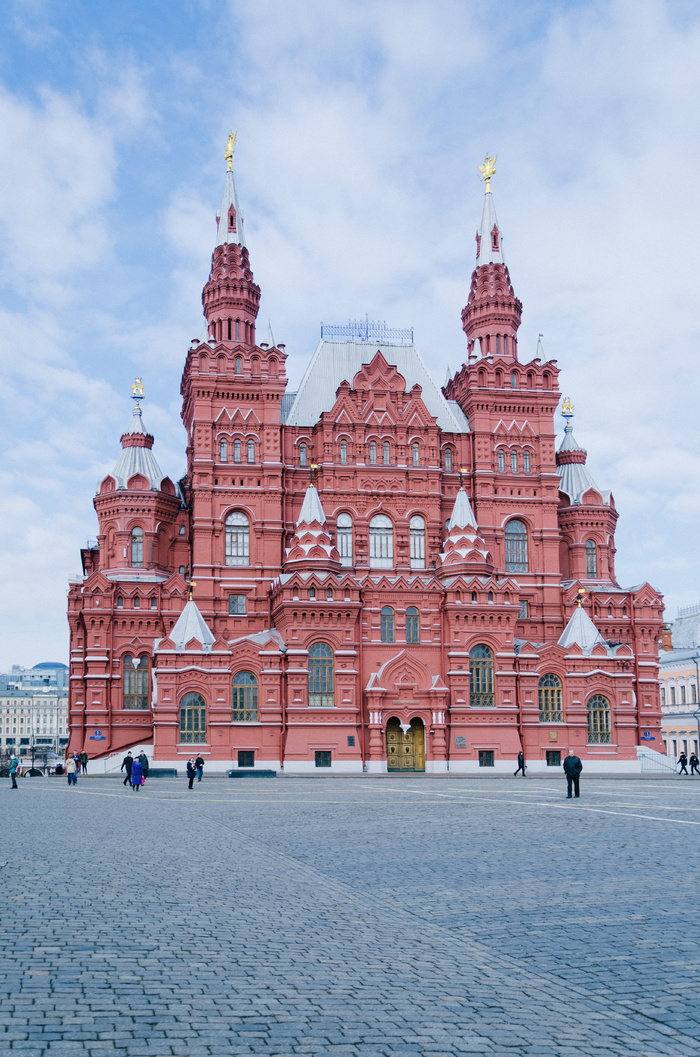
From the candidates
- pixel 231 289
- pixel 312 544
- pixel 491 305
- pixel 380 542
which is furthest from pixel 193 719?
pixel 491 305

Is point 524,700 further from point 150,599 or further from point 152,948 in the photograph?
point 152,948

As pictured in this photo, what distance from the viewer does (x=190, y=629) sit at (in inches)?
2438

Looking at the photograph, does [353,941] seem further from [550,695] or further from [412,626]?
[550,695]

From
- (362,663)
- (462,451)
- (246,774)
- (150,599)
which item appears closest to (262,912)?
(246,774)

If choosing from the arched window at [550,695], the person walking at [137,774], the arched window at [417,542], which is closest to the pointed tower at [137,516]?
the arched window at [417,542]

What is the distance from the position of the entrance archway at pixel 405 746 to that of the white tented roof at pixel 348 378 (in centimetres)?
2036

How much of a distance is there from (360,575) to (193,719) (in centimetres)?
1342

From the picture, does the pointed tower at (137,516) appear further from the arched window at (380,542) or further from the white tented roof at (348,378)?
the arched window at (380,542)

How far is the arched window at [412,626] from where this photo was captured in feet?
208

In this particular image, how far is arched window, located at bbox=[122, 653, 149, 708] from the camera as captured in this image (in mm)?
65750

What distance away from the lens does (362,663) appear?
62.4 m

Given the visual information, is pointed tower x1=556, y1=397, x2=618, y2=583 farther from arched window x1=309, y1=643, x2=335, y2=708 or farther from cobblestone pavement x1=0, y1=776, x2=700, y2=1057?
cobblestone pavement x1=0, y1=776, x2=700, y2=1057

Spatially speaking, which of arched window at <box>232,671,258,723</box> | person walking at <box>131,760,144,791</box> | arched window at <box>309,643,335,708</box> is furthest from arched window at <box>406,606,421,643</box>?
person walking at <box>131,760,144,791</box>

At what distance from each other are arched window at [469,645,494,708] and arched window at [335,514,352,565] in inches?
393
